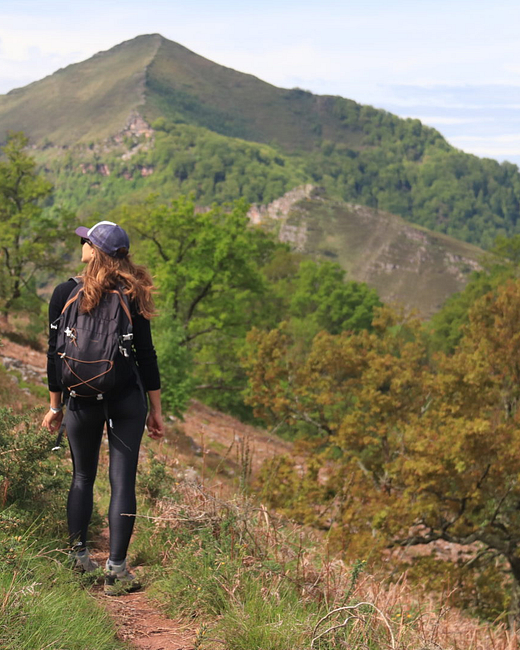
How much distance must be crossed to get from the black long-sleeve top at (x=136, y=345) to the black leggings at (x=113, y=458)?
0.14 m

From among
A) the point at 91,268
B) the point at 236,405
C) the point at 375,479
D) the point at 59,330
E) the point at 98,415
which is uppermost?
the point at 91,268

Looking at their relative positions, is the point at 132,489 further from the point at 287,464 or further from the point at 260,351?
the point at 260,351

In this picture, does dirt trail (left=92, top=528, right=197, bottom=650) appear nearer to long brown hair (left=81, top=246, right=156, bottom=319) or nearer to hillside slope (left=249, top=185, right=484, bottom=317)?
long brown hair (left=81, top=246, right=156, bottom=319)

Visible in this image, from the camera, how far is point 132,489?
3793 millimetres

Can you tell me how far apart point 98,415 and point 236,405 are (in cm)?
3289

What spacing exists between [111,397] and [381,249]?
585 ft

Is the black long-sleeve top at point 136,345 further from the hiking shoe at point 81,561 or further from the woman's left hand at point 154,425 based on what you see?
the hiking shoe at point 81,561

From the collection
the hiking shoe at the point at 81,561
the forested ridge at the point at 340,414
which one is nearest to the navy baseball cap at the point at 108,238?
the forested ridge at the point at 340,414

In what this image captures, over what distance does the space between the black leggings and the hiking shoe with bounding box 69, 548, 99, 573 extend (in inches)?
2.3

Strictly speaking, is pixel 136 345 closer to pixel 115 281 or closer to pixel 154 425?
pixel 115 281

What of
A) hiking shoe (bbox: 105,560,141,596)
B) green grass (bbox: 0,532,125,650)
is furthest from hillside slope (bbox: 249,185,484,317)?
green grass (bbox: 0,532,125,650)

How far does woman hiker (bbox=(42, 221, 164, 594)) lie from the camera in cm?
350

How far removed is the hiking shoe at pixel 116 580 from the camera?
3643 mm

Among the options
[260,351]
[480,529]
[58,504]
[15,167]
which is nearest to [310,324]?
[15,167]
